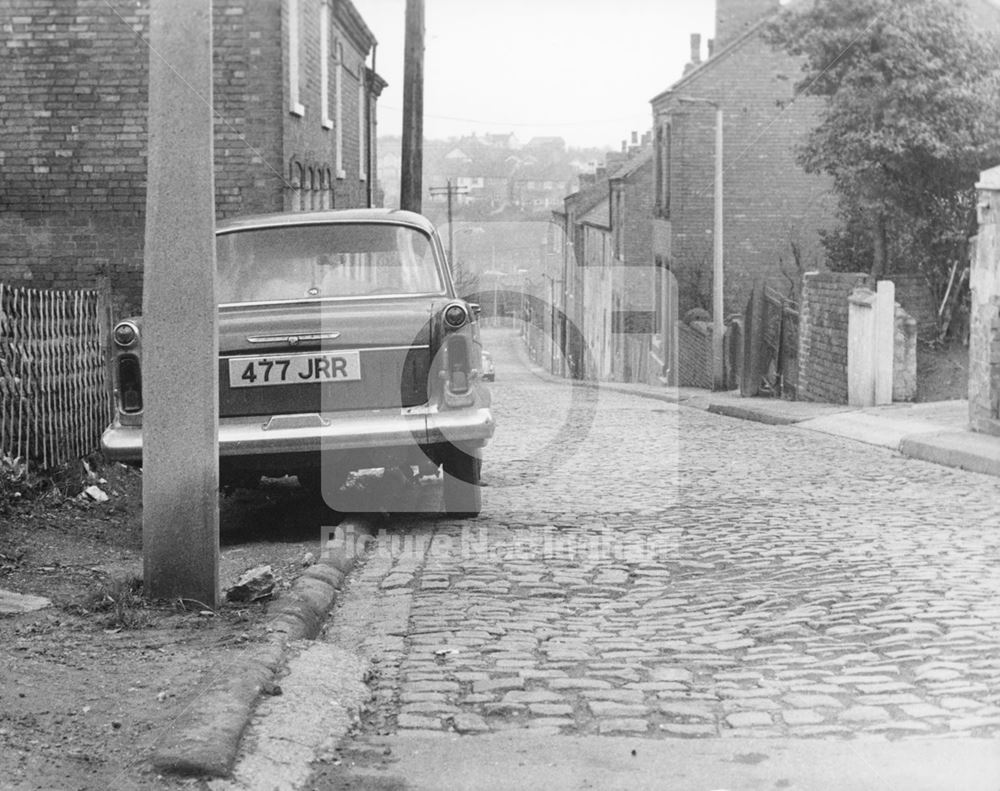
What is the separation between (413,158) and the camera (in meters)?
19.6

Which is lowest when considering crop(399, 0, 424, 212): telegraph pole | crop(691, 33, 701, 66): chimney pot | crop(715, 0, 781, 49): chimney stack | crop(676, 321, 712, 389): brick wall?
crop(676, 321, 712, 389): brick wall

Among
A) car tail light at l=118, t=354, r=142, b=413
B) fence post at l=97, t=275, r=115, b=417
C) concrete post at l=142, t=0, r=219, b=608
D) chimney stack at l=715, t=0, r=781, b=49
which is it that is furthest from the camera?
chimney stack at l=715, t=0, r=781, b=49

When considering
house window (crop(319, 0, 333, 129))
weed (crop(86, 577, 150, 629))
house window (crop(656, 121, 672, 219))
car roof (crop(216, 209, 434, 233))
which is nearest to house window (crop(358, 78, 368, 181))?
house window (crop(319, 0, 333, 129))

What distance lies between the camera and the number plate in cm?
809

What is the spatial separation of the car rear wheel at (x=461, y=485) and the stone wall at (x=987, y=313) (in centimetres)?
688

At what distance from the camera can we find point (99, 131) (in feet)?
51.8

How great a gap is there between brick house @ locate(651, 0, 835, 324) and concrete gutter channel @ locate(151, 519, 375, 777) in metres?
33.0

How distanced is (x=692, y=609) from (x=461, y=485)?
2.82m

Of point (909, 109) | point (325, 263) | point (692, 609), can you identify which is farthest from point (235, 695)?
point (909, 109)

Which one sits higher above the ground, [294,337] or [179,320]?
[179,320]

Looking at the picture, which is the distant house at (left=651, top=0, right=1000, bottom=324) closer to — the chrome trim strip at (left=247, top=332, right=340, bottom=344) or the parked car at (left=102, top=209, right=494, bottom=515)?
the parked car at (left=102, top=209, right=494, bottom=515)

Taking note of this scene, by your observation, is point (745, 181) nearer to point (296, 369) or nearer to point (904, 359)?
point (904, 359)

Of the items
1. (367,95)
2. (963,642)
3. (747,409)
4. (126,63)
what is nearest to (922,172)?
(747,409)

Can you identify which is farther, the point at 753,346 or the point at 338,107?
the point at 753,346
